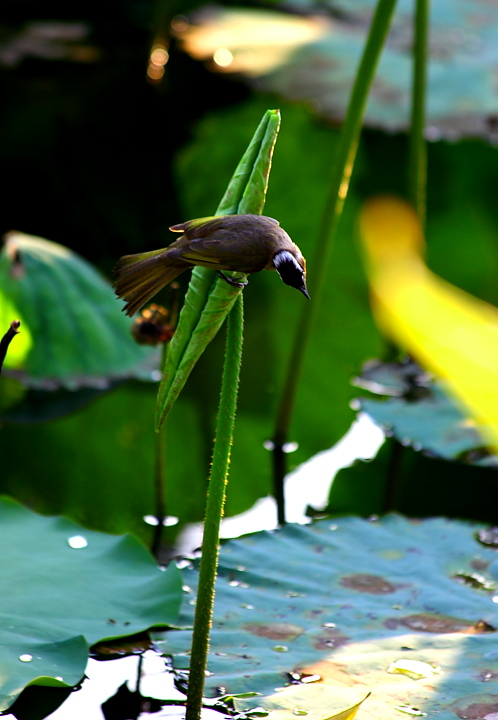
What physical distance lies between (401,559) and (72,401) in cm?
89

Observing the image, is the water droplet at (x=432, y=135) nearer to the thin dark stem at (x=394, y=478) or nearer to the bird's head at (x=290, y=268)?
the thin dark stem at (x=394, y=478)

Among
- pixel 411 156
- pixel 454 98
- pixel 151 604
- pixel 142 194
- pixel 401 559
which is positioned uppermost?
pixel 454 98

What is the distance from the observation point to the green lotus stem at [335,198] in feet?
4.74

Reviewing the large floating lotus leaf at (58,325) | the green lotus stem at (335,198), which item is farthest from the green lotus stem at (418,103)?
the large floating lotus leaf at (58,325)

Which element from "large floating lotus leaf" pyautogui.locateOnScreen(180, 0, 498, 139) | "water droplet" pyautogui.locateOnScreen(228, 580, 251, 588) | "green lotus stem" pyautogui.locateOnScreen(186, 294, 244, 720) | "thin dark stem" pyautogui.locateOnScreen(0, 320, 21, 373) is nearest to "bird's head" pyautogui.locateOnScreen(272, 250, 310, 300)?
"green lotus stem" pyautogui.locateOnScreen(186, 294, 244, 720)

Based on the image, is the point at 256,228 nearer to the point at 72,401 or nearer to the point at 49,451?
the point at 49,451

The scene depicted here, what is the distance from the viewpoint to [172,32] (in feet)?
12.9

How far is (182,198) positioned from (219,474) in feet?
7.33

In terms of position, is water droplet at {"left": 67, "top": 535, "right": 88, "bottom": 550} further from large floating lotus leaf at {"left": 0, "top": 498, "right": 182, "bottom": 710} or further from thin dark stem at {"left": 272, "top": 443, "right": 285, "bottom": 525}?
thin dark stem at {"left": 272, "top": 443, "right": 285, "bottom": 525}

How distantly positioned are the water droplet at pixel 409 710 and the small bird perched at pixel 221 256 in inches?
19.9

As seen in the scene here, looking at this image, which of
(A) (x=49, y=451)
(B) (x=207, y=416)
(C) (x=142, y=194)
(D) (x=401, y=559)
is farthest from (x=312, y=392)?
(C) (x=142, y=194)

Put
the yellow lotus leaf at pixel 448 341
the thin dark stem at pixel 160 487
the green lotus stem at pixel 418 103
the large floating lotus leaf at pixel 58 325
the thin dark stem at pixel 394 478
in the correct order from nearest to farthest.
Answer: the yellow lotus leaf at pixel 448 341 → the thin dark stem at pixel 160 487 → the thin dark stem at pixel 394 478 → the green lotus stem at pixel 418 103 → the large floating lotus leaf at pixel 58 325

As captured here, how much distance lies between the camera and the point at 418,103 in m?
1.79

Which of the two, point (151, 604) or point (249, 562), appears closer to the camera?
point (151, 604)
